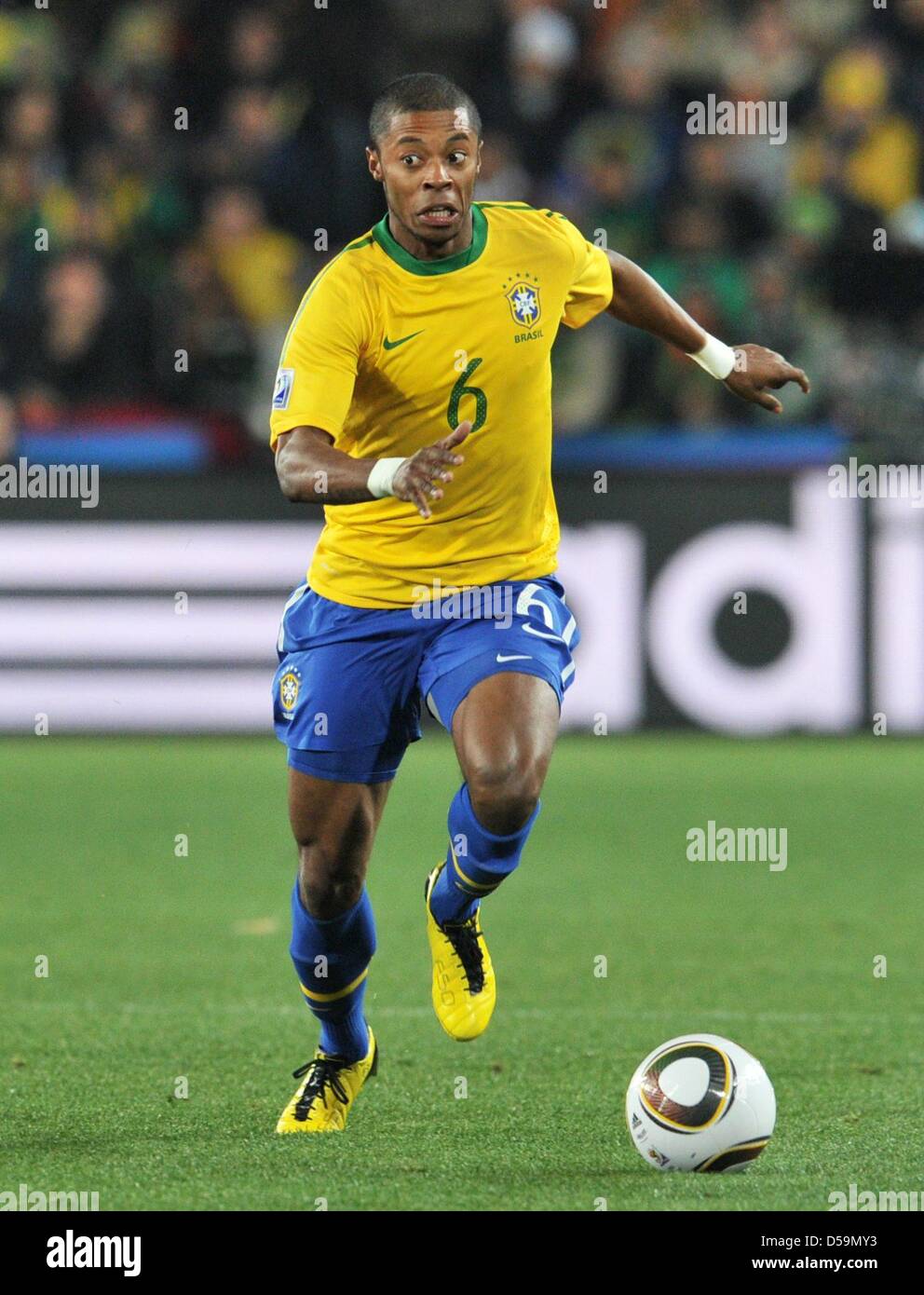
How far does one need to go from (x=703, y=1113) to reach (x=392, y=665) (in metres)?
1.37

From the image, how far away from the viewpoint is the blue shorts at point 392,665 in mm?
5383

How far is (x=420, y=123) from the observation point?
5184mm

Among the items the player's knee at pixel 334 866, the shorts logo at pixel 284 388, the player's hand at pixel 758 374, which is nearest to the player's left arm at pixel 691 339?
the player's hand at pixel 758 374

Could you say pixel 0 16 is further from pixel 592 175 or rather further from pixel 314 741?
pixel 314 741

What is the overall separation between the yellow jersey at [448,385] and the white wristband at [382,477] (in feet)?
1.45

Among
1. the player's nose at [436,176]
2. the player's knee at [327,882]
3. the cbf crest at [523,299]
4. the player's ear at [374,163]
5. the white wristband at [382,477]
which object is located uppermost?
the player's ear at [374,163]

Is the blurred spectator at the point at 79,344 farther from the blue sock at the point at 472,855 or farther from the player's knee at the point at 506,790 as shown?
the player's knee at the point at 506,790

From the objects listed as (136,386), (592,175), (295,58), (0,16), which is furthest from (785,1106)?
(0,16)

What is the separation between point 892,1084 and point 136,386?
8.72 metres

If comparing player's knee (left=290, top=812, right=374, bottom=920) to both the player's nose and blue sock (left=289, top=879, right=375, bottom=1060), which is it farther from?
the player's nose

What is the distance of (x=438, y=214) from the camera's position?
17.2ft

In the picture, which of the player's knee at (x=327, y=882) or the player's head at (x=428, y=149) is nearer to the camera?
the player's head at (x=428, y=149)

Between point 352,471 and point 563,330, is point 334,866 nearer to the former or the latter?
point 352,471

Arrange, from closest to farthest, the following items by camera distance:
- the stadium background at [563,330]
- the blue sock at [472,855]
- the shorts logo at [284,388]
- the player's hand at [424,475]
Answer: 1. the player's hand at [424,475]
2. the shorts logo at [284,388]
3. the blue sock at [472,855]
4. the stadium background at [563,330]
